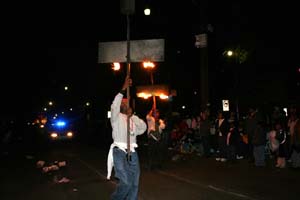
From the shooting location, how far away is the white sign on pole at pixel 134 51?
7383 millimetres

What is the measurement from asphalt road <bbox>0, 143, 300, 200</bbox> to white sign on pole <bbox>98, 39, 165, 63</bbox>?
3.67m

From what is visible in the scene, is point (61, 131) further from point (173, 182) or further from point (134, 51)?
point (134, 51)

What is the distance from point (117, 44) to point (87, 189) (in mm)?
4986

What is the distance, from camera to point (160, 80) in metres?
43.2

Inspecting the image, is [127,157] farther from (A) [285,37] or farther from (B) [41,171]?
(A) [285,37]

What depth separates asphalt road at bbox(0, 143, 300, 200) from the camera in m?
10.5

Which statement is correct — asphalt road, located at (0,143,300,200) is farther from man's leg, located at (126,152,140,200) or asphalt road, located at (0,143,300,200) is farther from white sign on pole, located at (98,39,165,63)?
white sign on pole, located at (98,39,165,63)

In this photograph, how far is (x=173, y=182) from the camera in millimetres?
12508

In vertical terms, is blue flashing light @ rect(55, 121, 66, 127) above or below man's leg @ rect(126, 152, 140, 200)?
above

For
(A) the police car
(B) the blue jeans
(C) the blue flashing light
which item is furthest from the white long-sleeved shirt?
(C) the blue flashing light

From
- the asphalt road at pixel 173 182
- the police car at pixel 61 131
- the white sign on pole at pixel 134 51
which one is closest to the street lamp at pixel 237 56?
the asphalt road at pixel 173 182

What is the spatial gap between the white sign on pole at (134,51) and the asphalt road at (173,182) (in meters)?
3.67

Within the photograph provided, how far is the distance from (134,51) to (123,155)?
1645mm

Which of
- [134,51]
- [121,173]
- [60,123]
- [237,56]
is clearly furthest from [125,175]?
[60,123]
